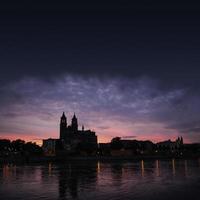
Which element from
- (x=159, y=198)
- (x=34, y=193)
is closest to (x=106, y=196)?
(x=159, y=198)

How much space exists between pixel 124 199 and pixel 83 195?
13.6 ft

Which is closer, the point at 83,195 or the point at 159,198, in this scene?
the point at 159,198

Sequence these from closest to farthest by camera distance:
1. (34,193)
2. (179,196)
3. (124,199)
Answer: (124,199), (179,196), (34,193)

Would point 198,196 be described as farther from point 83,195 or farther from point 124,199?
point 83,195

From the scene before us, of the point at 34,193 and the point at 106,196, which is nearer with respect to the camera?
the point at 106,196

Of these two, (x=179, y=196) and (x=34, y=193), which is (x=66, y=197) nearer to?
(x=34, y=193)

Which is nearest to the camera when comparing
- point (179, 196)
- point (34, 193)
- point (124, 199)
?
point (124, 199)

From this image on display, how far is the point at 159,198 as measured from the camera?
27.4 m

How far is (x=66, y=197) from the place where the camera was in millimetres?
28141

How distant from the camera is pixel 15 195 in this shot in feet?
96.9

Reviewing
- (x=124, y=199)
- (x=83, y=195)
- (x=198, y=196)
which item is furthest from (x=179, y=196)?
(x=83, y=195)

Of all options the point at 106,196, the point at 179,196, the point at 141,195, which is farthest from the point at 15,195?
the point at 179,196

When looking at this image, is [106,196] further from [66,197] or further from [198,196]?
[198,196]

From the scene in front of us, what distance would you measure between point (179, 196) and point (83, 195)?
802cm
